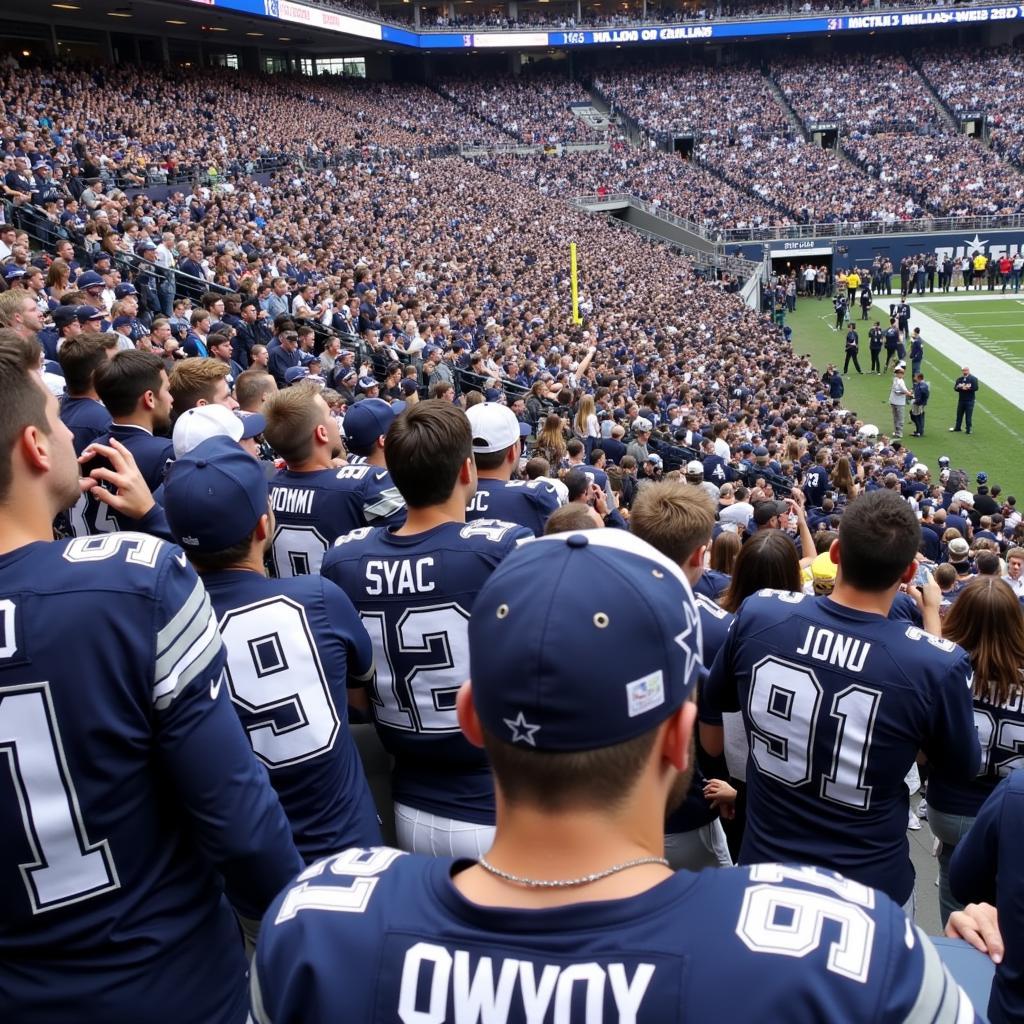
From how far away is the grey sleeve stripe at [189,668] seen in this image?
2.03 m

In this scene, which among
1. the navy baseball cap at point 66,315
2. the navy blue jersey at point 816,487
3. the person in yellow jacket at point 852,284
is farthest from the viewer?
the person in yellow jacket at point 852,284

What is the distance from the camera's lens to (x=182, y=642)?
6.71 feet

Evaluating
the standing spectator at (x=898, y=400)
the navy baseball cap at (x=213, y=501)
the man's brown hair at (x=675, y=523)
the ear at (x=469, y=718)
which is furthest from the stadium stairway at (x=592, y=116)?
the ear at (x=469, y=718)

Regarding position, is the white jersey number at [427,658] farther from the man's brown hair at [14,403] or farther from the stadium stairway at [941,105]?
the stadium stairway at [941,105]

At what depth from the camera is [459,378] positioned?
15.2 m

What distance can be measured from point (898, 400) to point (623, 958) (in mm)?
22206

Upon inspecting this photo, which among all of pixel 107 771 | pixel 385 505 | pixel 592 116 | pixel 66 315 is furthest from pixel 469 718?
pixel 592 116

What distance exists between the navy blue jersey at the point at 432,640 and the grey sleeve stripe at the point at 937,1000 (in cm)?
189

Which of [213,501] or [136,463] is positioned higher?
[213,501]

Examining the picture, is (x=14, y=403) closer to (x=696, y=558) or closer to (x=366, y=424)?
(x=696, y=558)

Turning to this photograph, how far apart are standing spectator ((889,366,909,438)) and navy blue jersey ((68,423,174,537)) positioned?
19507 mm

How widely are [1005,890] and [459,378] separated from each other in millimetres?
13369

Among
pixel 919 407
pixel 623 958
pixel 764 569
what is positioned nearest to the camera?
pixel 623 958

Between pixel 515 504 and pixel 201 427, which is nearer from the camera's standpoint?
pixel 201 427
